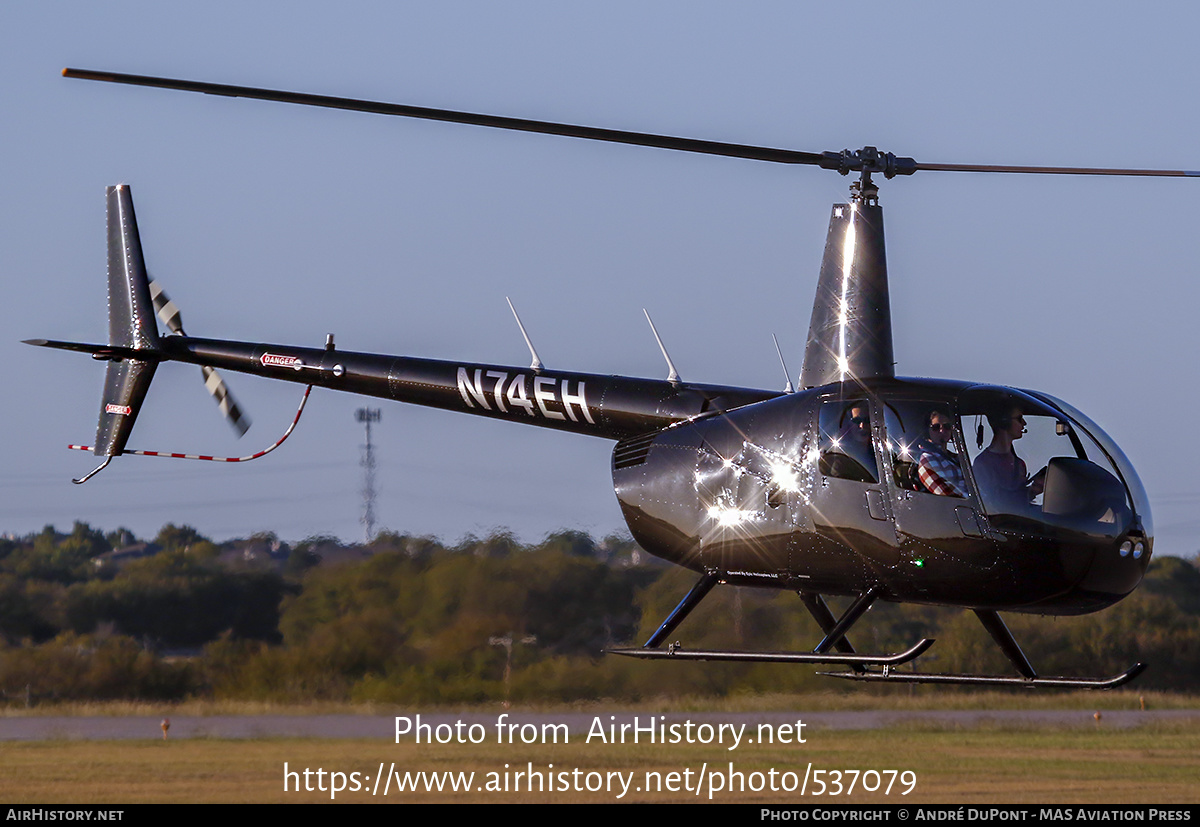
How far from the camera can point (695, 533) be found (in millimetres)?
10938

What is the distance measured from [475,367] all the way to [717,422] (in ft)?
8.67

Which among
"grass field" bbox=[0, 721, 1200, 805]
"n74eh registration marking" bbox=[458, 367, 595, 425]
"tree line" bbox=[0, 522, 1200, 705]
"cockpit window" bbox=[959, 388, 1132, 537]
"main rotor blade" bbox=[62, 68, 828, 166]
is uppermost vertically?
"main rotor blade" bbox=[62, 68, 828, 166]

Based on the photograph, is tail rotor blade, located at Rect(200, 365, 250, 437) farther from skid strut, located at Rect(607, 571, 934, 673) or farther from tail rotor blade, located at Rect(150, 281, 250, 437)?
skid strut, located at Rect(607, 571, 934, 673)

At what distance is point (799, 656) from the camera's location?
394 inches

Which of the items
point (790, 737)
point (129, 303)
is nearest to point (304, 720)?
point (790, 737)

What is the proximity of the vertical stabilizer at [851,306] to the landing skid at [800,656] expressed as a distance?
2026 millimetres

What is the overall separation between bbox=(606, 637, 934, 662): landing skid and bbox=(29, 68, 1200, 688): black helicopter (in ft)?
0.07

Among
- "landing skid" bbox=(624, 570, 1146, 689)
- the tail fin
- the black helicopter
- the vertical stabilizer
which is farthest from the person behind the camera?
the tail fin

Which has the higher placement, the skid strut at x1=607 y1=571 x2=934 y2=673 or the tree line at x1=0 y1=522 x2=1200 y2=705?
the skid strut at x1=607 y1=571 x2=934 y2=673

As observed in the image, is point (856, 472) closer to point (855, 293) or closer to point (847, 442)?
point (847, 442)

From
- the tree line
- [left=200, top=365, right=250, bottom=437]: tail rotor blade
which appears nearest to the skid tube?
[left=200, top=365, right=250, bottom=437]: tail rotor blade

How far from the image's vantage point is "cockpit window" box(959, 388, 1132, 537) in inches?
365

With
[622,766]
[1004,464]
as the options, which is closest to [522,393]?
[1004,464]

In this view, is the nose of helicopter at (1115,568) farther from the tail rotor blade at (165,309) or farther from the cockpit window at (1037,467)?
the tail rotor blade at (165,309)
